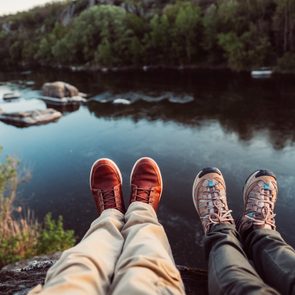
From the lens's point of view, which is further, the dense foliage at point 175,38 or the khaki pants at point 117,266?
the dense foliage at point 175,38

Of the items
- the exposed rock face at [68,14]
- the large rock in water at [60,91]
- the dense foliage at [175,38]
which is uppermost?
the exposed rock face at [68,14]

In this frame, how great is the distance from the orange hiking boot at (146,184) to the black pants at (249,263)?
68 cm

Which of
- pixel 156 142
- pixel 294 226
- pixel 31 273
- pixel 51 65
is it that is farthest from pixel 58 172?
pixel 51 65

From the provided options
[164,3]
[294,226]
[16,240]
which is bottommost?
[294,226]

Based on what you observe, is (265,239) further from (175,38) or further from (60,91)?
(175,38)

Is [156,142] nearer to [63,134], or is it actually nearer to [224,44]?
[63,134]

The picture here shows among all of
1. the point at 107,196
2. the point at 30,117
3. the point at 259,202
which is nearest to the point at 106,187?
the point at 107,196

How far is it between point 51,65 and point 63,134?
887 inches

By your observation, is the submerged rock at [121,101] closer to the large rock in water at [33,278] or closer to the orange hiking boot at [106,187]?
the orange hiking boot at [106,187]

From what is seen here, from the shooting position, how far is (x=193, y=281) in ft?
6.85

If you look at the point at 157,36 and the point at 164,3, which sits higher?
the point at 164,3

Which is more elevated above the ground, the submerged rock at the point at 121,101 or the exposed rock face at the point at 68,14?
the exposed rock face at the point at 68,14

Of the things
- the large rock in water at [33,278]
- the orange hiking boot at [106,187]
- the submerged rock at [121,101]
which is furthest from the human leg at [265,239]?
the submerged rock at [121,101]

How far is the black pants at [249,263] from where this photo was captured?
4.53 ft
